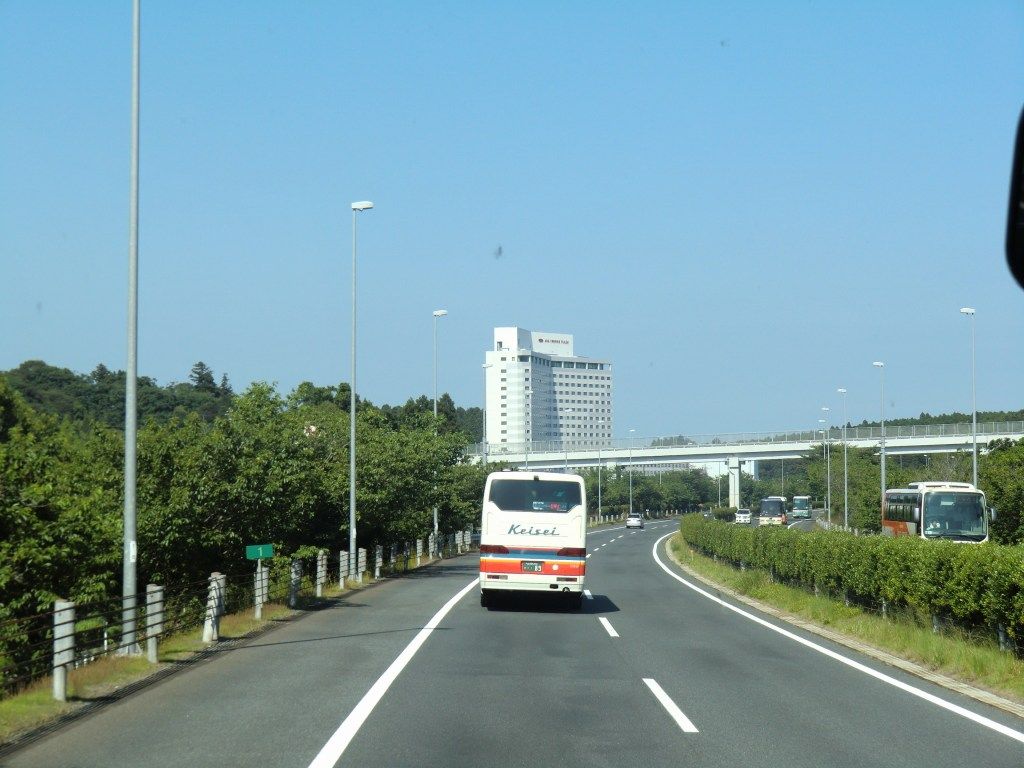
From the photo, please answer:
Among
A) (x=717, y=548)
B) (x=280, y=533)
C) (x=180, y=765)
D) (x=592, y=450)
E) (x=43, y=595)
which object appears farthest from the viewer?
(x=592, y=450)

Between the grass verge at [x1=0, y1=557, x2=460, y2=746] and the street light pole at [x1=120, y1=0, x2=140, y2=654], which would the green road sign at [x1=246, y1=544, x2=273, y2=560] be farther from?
the street light pole at [x1=120, y1=0, x2=140, y2=654]

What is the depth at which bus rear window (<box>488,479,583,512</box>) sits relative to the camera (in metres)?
23.5

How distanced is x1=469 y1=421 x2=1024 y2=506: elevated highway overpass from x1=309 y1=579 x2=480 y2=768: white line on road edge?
59.4 m

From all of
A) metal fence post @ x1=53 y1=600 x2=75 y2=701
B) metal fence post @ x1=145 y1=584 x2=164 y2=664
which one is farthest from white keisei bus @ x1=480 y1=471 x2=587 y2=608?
metal fence post @ x1=53 y1=600 x2=75 y2=701

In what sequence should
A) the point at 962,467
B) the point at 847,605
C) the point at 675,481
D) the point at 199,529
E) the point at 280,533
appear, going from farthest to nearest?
1. the point at 675,481
2. the point at 962,467
3. the point at 280,533
4. the point at 199,529
5. the point at 847,605

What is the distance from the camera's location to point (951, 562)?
16500 millimetres

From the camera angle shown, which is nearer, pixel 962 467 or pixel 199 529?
pixel 199 529

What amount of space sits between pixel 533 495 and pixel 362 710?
13.0 m

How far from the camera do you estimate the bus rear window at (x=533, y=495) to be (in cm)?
2355

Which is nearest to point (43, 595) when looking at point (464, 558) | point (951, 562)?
point (951, 562)

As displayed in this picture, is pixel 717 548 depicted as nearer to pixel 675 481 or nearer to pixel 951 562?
pixel 951 562

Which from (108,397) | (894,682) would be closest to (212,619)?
(894,682)

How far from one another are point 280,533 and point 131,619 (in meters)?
15.1

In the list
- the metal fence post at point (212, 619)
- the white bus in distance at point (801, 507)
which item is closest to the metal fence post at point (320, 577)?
the metal fence post at point (212, 619)
